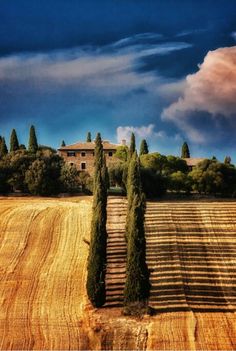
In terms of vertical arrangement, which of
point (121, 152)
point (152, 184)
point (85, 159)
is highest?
point (121, 152)

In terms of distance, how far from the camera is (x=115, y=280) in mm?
36750

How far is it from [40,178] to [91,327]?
1720 inches

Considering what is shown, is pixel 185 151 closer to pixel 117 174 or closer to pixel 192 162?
pixel 192 162

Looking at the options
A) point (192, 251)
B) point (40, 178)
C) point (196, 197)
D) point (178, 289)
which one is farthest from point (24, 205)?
point (196, 197)

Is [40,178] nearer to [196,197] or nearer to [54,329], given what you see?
[196,197]

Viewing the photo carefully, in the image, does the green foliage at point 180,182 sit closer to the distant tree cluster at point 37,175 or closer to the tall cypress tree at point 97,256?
the distant tree cluster at point 37,175

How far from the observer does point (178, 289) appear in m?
35.5

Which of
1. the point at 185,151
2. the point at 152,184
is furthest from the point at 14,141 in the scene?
the point at 185,151

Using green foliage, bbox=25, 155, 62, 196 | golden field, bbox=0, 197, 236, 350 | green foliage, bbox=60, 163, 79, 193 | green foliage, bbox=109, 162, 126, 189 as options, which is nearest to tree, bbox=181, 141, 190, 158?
green foliage, bbox=109, 162, 126, 189

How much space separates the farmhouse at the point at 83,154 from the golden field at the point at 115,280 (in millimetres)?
44364

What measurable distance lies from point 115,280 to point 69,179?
131ft

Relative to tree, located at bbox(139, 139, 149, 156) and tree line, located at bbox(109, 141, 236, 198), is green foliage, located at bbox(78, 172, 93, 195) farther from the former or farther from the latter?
tree, located at bbox(139, 139, 149, 156)

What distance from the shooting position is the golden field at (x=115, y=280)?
93.9ft

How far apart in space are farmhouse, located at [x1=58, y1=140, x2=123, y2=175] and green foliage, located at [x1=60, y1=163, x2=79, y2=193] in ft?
71.7
